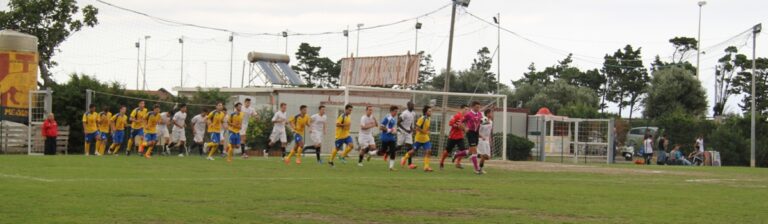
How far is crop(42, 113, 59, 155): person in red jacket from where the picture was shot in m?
35.6

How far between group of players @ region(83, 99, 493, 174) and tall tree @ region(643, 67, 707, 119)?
154 ft

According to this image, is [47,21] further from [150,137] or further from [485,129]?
[485,129]

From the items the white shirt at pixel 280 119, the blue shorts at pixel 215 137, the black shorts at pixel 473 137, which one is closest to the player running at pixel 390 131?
the black shorts at pixel 473 137

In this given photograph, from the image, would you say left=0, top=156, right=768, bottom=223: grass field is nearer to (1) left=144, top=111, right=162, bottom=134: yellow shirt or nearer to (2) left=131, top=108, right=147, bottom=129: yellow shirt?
(1) left=144, top=111, right=162, bottom=134: yellow shirt

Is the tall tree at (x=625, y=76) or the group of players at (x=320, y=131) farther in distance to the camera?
the tall tree at (x=625, y=76)

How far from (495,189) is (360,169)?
27.3 ft

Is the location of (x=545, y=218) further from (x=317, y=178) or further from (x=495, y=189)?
(x=317, y=178)

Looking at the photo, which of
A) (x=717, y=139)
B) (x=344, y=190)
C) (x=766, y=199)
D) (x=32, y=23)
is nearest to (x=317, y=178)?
(x=344, y=190)

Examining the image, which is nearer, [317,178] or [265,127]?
[317,178]

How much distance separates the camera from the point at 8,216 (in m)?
11.6

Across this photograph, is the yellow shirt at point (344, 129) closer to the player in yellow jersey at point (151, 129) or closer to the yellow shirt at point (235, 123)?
the yellow shirt at point (235, 123)

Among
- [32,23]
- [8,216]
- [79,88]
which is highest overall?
[32,23]

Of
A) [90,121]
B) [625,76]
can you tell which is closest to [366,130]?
[90,121]

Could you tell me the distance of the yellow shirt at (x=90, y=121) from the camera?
1427 inches
